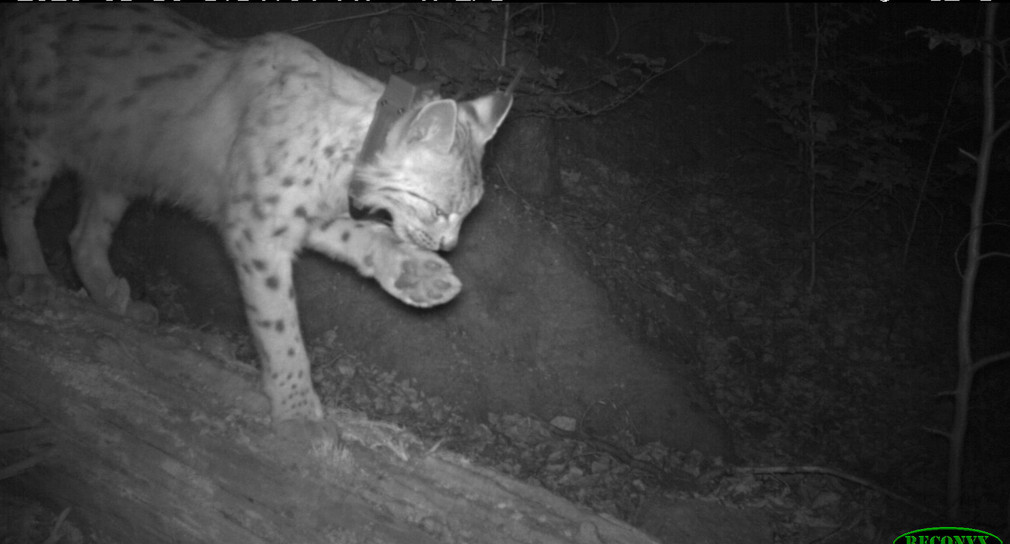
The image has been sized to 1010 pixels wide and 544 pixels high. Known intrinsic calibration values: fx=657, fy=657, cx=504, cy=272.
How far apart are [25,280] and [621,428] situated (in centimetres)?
397

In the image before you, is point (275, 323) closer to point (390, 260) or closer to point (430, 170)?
point (390, 260)

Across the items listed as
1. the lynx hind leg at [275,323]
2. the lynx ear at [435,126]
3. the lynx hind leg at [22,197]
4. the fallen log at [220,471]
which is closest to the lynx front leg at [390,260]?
the lynx hind leg at [275,323]

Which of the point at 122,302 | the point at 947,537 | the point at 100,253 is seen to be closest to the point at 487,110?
the point at 122,302

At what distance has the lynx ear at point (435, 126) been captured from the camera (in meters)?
3.04

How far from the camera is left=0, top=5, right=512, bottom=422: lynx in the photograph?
10.9 feet

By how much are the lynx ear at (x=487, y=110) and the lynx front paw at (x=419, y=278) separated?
720 millimetres

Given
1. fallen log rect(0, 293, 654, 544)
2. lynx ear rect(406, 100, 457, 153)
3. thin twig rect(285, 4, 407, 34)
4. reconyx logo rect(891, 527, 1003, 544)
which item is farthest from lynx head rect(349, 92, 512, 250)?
reconyx logo rect(891, 527, 1003, 544)

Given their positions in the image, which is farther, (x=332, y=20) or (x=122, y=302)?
(x=332, y=20)

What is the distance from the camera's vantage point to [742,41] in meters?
11.3

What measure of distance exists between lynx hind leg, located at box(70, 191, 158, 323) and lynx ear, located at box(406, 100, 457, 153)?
2532 mm

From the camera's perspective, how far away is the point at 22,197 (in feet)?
13.6

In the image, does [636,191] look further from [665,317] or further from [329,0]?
[329,0]

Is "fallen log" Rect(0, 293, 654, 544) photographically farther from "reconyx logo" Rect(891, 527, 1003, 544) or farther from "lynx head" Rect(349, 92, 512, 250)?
"reconyx logo" Rect(891, 527, 1003, 544)

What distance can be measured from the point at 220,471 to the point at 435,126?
186 centimetres
